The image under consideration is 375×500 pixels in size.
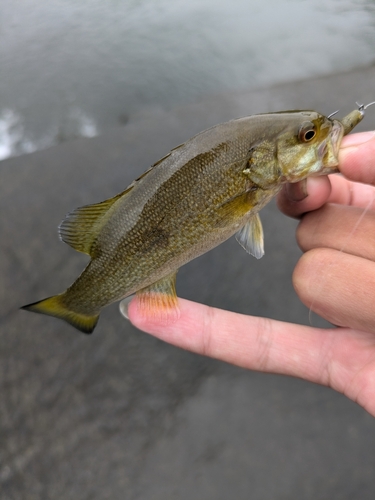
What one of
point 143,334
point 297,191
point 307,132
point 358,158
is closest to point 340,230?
point 297,191

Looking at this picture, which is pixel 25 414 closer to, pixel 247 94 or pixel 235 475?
pixel 235 475

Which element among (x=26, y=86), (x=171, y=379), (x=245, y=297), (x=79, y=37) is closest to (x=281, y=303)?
(x=245, y=297)

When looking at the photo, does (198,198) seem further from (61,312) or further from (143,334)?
(143,334)

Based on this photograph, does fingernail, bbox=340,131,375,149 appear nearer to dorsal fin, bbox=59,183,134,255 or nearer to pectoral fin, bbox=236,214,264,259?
pectoral fin, bbox=236,214,264,259

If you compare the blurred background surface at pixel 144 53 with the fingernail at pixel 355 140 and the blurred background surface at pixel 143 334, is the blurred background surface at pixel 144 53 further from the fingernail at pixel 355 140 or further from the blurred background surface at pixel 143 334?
the fingernail at pixel 355 140

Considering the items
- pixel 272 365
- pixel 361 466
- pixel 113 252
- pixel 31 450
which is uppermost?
pixel 113 252
